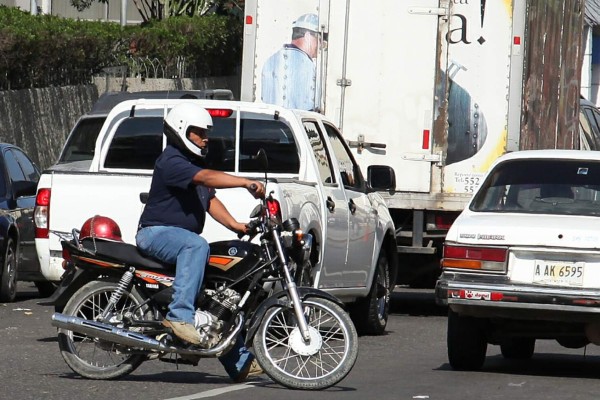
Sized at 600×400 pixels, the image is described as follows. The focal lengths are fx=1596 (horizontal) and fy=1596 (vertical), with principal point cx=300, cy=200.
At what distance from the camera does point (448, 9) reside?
16.0 metres

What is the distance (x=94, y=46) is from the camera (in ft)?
94.4

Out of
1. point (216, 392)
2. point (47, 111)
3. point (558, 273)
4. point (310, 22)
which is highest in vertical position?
point (310, 22)

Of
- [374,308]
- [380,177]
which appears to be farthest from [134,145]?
[374,308]

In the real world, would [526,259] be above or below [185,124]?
below

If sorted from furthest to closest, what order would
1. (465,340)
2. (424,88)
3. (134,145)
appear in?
(424,88) < (134,145) < (465,340)

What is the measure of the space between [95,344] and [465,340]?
2805 millimetres

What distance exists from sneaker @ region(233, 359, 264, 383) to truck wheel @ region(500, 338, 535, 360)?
9.85 ft

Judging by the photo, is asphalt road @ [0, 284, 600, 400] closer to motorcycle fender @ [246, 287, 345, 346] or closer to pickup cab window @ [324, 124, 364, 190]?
motorcycle fender @ [246, 287, 345, 346]

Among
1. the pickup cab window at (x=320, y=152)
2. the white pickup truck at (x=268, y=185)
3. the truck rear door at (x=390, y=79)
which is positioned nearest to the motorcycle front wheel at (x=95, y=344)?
the white pickup truck at (x=268, y=185)

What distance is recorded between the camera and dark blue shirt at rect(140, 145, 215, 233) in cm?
990

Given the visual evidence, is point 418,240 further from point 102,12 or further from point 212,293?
point 102,12

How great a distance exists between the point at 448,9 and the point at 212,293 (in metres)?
6.85

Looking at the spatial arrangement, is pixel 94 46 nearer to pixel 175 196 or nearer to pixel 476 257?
pixel 476 257

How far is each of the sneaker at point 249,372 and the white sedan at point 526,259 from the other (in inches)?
59.7
